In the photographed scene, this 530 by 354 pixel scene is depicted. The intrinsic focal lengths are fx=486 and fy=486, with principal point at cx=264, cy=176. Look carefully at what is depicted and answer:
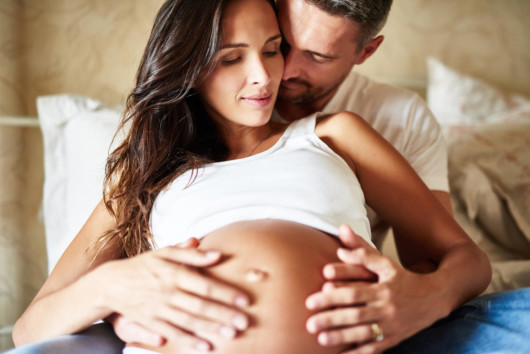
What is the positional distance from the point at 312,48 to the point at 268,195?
47 centimetres

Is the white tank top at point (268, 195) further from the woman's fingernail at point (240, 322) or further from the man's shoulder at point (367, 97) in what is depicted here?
the man's shoulder at point (367, 97)

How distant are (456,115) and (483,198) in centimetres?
48

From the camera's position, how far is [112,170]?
45.7 inches

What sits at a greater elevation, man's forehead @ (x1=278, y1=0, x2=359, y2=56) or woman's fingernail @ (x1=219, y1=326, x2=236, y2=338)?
man's forehead @ (x1=278, y1=0, x2=359, y2=56)

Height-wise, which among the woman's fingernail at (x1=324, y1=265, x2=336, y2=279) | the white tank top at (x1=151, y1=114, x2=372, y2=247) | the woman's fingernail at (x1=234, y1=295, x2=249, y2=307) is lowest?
the woman's fingernail at (x1=234, y1=295, x2=249, y2=307)

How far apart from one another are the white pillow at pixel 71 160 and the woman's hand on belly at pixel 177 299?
0.64 meters

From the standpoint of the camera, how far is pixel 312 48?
123cm

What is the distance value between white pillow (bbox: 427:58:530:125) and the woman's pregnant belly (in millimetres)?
1247

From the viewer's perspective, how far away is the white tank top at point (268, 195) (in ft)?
3.08

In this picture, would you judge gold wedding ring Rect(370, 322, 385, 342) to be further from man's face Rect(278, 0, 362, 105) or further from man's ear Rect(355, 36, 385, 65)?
man's ear Rect(355, 36, 385, 65)

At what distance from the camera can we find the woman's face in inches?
42.6

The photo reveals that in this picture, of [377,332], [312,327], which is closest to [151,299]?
[312,327]

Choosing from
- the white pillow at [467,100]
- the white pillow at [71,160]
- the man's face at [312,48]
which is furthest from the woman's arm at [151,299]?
the white pillow at [467,100]

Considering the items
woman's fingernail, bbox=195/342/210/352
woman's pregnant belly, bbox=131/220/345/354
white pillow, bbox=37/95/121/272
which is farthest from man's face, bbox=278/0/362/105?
woman's fingernail, bbox=195/342/210/352
